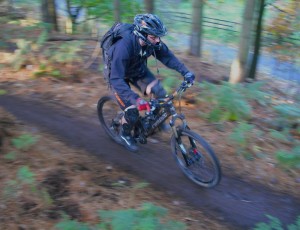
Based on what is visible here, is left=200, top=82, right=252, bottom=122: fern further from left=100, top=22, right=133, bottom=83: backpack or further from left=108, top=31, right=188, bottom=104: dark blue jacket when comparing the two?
left=100, top=22, right=133, bottom=83: backpack

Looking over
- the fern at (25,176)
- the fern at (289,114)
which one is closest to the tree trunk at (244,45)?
the fern at (289,114)

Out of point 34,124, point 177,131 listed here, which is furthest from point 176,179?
point 34,124

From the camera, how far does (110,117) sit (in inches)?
261

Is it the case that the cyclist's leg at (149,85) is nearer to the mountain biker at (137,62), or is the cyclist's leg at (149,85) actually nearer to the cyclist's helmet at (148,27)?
the mountain biker at (137,62)

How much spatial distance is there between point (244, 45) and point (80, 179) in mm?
6109

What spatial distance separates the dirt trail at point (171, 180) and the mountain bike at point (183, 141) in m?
0.21

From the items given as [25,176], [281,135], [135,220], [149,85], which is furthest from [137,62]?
[281,135]

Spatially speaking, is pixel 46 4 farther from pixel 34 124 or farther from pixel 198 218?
pixel 198 218

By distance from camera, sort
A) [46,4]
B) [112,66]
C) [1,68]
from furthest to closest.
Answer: [46,4] → [1,68] → [112,66]

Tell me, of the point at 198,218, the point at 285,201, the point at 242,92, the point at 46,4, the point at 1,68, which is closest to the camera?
the point at 198,218

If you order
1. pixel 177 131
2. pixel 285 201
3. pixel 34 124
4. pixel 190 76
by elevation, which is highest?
pixel 190 76

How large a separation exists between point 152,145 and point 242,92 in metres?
2.77

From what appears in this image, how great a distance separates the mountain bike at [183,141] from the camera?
4.96m

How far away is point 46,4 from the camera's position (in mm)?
12906
